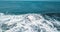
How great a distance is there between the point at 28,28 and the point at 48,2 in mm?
900

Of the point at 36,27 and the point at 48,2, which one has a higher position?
the point at 48,2

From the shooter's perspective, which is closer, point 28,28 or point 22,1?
point 28,28

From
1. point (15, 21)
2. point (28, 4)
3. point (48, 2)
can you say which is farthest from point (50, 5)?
point (15, 21)

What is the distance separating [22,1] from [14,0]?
0.40 feet

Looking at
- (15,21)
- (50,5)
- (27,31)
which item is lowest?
(27,31)

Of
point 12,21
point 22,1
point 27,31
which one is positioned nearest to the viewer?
point 27,31

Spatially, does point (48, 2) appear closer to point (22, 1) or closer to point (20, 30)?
point (22, 1)

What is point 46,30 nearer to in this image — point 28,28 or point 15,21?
point 28,28

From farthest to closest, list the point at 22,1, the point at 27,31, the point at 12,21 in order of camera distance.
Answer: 1. the point at 22,1
2. the point at 12,21
3. the point at 27,31

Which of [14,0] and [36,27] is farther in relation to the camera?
A: [14,0]

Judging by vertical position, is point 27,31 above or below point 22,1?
below

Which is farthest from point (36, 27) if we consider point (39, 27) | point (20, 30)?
point (20, 30)

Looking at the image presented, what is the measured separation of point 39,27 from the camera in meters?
1.10

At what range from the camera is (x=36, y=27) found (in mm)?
1094
